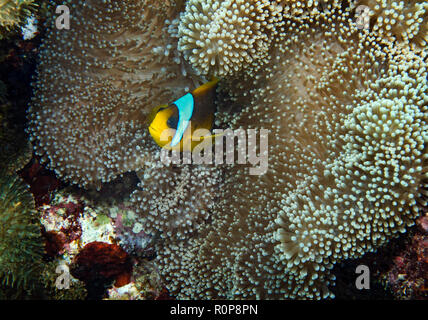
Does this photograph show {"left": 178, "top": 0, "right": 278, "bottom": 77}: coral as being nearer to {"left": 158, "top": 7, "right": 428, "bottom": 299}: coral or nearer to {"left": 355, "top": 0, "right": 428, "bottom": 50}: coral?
{"left": 158, "top": 7, "right": 428, "bottom": 299}: coral

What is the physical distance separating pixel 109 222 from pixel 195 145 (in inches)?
46.7

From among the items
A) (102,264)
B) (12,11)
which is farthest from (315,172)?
(12,11)

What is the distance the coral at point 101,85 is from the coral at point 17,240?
0.37 metres

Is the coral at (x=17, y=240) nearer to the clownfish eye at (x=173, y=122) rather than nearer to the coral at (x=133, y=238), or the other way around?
the coral at (x=133, y=238)

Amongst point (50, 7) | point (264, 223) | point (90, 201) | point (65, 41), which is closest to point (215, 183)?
point (264, 223)

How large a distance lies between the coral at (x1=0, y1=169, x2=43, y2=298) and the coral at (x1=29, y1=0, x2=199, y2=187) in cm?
37

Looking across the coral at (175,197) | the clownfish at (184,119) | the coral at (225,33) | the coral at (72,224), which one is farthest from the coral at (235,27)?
the coral at (72,224)

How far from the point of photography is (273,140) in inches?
90.8

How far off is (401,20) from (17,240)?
10.0 ft

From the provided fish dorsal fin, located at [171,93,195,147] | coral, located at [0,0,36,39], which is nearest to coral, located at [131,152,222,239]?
fish dorsal fin, located at [171,93,195,147]

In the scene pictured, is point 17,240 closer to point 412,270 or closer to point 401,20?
point 412,270

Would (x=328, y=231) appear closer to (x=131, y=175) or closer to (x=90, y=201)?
(x=131, y=175)

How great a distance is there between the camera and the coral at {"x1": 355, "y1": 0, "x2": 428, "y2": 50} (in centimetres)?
199
